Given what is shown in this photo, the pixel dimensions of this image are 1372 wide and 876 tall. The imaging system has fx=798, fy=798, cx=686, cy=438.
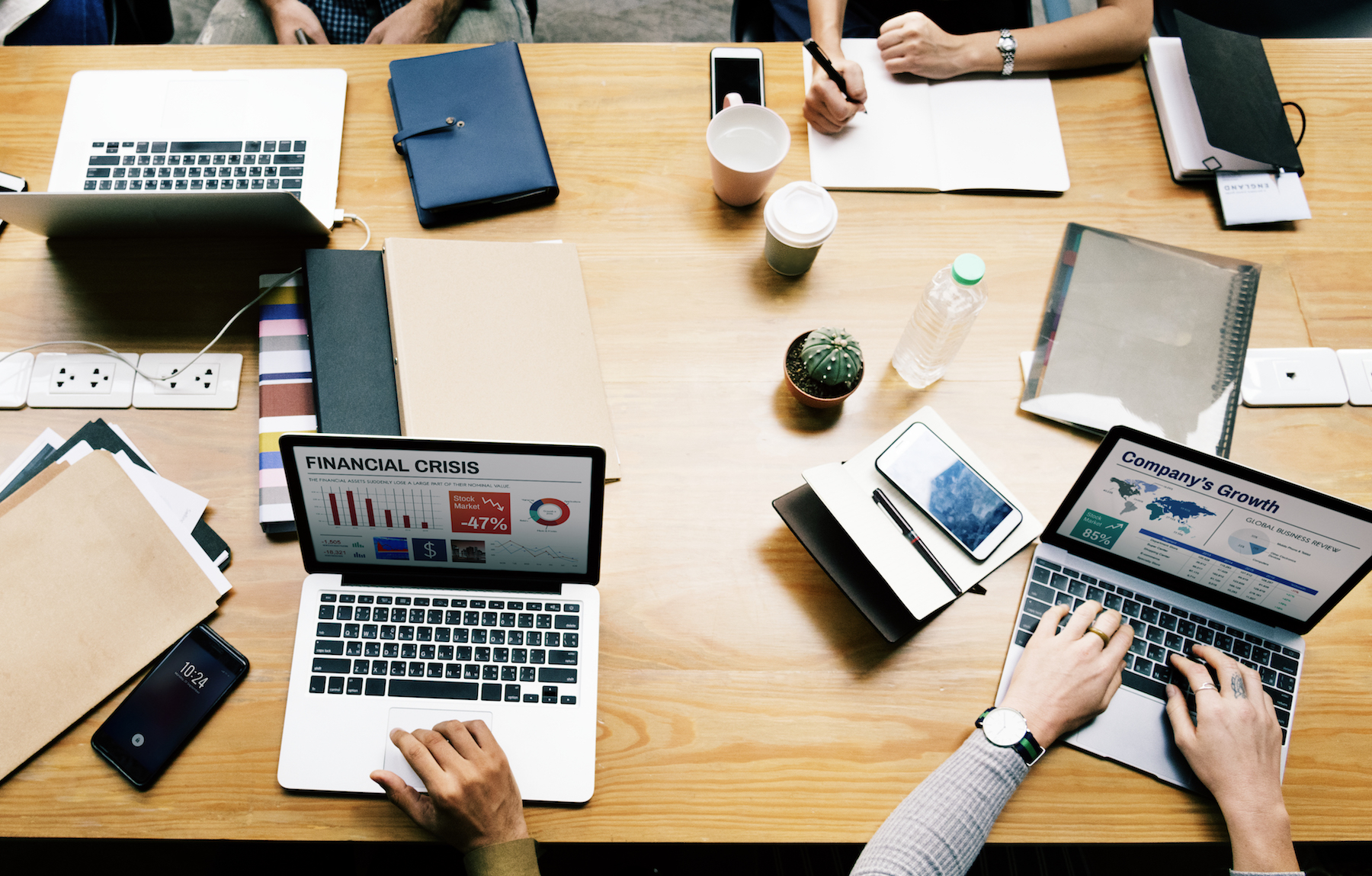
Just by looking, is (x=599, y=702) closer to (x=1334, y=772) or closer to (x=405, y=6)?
(x=1334, y=772)

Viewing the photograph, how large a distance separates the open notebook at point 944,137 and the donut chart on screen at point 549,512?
66 centimetres

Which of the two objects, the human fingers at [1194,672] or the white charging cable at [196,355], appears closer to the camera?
the human fingers at [1194,672]

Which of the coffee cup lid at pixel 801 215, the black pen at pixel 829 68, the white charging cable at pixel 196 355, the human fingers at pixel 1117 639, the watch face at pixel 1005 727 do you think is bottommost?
the watch face at pixel 1005 727

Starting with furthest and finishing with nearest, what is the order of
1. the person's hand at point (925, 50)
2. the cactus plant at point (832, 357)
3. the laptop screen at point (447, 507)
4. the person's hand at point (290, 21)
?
the person's hand at point (290, 21)
the person's hand at point (925, 50)
the cactus plant at point (832, 357)
the laptop screen at point (447, 507)

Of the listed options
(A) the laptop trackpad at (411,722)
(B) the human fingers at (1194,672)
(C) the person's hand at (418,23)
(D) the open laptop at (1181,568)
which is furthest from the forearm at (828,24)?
(A) the laptop trackpad at (411,722)

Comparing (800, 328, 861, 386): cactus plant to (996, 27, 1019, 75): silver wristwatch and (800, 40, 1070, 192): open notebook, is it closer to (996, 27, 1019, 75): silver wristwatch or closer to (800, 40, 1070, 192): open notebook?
(800, 40, 1070, 192): open notebook

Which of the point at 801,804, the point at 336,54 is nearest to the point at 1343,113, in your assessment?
the point at 801,804

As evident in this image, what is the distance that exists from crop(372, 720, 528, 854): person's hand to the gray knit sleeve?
0.38 meters

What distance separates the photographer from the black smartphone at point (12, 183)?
44.6 inches

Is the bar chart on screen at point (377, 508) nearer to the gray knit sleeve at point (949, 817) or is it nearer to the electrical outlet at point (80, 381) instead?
the electrical outlet at point (80, 381)

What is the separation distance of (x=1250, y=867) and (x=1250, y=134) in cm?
101

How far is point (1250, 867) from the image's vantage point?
0.87 meters

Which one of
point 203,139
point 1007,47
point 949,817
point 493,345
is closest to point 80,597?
point 493,345

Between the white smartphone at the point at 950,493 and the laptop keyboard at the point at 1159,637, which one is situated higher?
the white smartphone at the point at 950,493
